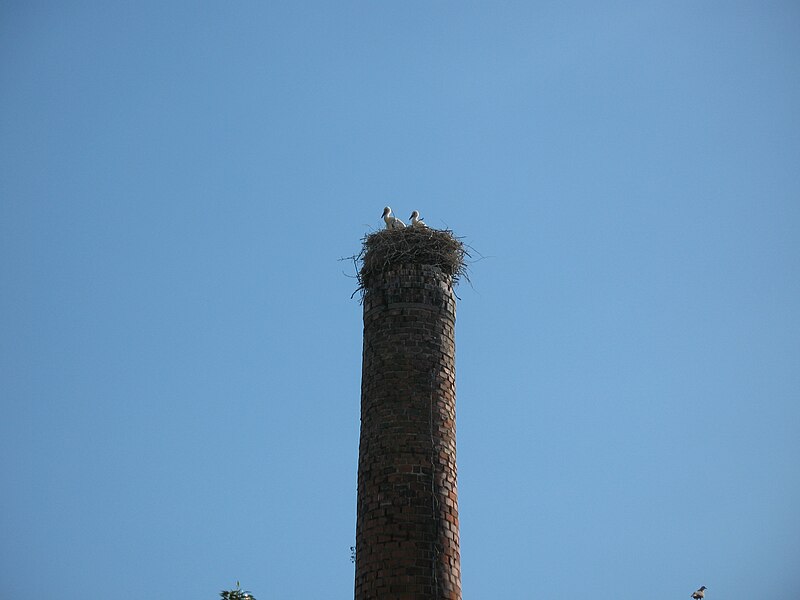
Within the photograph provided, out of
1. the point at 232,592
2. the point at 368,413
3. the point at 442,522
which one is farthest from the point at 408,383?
the point at 232,592

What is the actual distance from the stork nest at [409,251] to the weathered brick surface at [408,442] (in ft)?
0.66

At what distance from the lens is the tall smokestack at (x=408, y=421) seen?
16.5 metres

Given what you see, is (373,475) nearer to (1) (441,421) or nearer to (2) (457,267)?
(1) (441,421)

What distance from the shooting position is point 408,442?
17.2 meters

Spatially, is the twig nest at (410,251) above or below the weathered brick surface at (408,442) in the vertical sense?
above

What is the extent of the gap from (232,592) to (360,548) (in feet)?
20.4

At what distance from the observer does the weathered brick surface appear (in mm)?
16438

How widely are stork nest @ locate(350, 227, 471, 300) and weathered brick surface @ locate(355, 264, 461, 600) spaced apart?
0.20m

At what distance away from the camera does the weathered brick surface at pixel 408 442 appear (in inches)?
647

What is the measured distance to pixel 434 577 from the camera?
16.3 m

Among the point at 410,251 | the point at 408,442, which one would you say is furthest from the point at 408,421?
the point at 410,251

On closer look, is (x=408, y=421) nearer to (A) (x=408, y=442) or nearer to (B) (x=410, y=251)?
(A) (x=408, y=442)

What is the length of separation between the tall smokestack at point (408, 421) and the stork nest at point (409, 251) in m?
0.02

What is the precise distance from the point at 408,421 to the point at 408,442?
340mm
